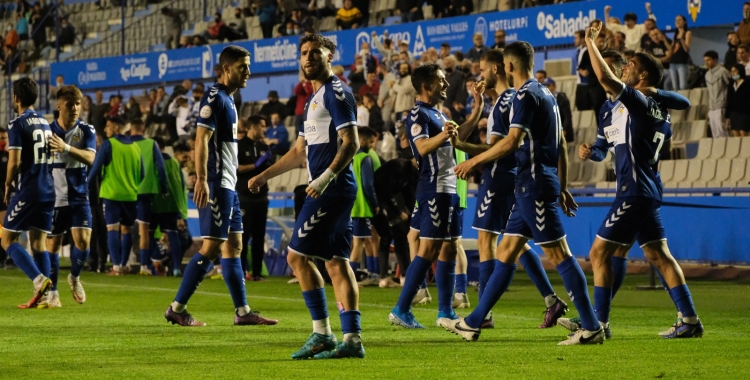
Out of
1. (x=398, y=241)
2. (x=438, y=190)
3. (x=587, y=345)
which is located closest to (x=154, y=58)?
(x=398, y=241)

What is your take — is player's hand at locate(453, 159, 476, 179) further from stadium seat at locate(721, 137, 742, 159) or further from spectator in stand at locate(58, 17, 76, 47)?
spectator in stand at locate(58, 17, 76, 47)

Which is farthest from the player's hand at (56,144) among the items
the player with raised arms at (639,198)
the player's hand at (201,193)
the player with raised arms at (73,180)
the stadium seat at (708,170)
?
the stadium seat at (708,170)

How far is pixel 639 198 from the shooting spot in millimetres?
9086

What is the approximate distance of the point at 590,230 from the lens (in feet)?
58.5

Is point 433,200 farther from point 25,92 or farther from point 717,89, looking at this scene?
point 717,89

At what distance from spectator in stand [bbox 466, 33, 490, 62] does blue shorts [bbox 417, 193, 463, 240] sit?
11.8 m

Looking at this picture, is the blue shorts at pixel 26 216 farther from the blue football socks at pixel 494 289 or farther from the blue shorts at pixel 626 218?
the blue shorts at pixel 626 218

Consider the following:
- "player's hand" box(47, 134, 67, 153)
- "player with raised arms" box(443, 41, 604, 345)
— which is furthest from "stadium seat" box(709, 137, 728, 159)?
"player's hand" box(47, 134, 67, 153)

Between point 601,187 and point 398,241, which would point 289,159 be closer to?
point 398,241

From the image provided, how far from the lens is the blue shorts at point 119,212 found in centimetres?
1866

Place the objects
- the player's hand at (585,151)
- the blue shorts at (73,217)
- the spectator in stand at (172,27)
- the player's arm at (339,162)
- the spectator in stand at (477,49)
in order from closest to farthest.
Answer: the player's arm at (339,162)
the player's hand at (585,151)
the blue shorts at (73,217)
the spectator in stand at (477,49)
the spectator in stand at (172,27)

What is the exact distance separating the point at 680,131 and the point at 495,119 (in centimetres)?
1214

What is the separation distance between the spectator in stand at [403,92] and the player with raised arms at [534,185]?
1331cm

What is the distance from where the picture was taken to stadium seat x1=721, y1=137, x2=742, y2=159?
733 inches
